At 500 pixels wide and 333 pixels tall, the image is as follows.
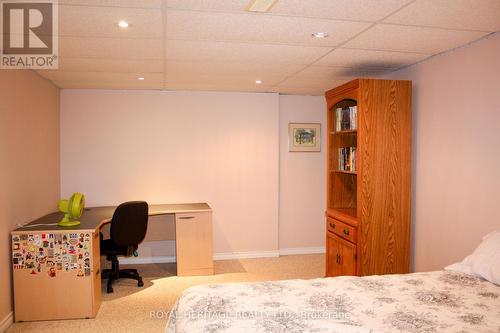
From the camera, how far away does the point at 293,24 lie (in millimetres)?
2557

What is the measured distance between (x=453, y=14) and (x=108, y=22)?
2171 millimetres

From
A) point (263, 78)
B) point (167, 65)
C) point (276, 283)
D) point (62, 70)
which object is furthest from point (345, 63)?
point (62, 70)

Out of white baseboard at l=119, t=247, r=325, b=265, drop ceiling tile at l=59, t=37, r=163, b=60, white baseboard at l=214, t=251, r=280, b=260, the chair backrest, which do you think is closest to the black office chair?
the chair backrest

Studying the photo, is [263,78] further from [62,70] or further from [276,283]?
[276,283]

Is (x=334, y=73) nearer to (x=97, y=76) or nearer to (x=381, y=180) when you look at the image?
(x=381, y=180)

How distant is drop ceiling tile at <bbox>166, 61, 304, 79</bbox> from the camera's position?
12.1ft

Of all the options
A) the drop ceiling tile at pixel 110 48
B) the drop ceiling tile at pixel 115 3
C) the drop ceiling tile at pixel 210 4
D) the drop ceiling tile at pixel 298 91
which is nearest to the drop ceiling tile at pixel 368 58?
the drop ceiling tile at pixel 210 4

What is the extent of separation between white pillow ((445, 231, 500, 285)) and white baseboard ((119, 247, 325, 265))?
3145 millimetres

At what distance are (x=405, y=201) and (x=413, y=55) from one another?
1303mm

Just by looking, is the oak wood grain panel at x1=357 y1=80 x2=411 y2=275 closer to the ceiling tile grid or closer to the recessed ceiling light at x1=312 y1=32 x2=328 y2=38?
the ceiling tile grid

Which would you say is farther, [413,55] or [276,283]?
[413,55]

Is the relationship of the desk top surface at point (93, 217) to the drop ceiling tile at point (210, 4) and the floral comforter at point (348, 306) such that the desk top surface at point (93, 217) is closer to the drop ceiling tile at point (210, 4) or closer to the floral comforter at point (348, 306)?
the floral comforter at point (348, 306)

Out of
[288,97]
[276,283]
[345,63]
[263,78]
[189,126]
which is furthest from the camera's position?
[288,97]

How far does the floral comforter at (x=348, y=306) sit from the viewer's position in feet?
5.92
